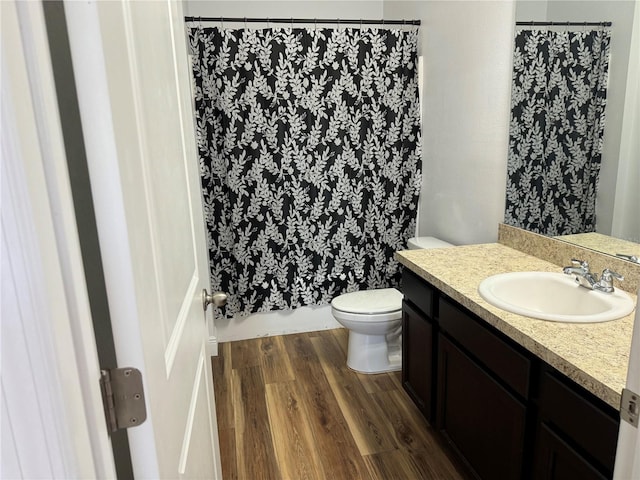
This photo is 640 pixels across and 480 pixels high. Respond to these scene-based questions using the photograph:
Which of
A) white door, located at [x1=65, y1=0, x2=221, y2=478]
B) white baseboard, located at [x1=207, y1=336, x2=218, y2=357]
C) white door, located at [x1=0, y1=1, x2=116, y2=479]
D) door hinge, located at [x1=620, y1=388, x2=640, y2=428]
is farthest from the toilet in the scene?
white door, located at [x1=0, y1=1, x2=116, y2=479]

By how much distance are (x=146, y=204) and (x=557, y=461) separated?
1253mm

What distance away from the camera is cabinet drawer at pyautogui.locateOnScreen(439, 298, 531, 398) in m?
1.34

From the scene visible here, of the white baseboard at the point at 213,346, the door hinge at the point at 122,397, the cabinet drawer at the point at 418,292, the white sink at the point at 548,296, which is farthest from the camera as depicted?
the white baseboard at the point at 213,346

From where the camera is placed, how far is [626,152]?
160 cm

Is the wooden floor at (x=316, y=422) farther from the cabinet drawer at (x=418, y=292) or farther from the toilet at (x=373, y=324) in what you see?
the cabinet drawer at (x=418, y=292)

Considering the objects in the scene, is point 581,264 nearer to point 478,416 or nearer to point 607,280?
point 607,280

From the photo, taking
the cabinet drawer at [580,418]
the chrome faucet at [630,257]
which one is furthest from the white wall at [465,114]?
the cabinet drawer at [580,418]

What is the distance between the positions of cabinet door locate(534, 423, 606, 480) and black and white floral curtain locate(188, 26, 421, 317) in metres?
1.95

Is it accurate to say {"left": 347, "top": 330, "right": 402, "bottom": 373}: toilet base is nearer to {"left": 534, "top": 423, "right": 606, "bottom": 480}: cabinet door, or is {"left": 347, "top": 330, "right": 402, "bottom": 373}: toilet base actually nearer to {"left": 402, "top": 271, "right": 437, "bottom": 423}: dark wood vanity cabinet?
{"left": 402, "top": 271, "right": 437, "bottom": 423}: dark wood vanity cabinet

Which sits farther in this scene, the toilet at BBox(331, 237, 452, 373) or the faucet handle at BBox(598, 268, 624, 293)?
the toilet at BBox(331, 237, 452, 373)

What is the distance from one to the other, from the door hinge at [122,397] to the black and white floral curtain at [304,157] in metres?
2.32

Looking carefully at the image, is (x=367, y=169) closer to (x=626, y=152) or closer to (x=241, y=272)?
(x=241, y=272)

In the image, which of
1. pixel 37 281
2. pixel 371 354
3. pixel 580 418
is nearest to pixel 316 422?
pixel 371 354

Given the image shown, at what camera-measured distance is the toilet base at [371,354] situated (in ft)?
8.79
